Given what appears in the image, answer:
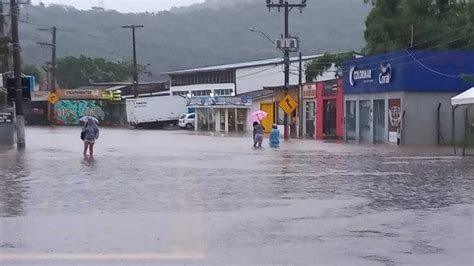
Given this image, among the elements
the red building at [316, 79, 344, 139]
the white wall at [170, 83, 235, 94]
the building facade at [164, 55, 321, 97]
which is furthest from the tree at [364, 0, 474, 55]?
the white wall at [170, 83, 235, 94]

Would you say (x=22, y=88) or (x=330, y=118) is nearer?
(x=22, y=88)

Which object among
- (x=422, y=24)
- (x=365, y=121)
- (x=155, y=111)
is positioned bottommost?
(x=365, y=121)

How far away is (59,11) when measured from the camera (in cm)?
18050

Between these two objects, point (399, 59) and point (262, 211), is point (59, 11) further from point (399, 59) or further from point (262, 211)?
point (262, 211)

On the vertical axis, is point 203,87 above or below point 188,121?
above

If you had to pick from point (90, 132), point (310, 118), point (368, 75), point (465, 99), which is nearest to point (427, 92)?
point (368, 75)

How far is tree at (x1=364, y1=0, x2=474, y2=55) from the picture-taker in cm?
5488

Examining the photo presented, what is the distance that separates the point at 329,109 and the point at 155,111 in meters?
29.7

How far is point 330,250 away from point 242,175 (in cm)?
1114

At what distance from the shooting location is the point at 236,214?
14.0 metres

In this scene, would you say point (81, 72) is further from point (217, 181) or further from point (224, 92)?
point (217, 181)

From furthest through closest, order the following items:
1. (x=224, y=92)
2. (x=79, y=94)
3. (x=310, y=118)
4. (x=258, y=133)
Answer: (x=224, y=92)
(x=79, y=94)
(x=310, y=118)
(x=258, y=133)

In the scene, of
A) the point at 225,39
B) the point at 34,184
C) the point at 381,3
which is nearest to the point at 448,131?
the point at 381,3

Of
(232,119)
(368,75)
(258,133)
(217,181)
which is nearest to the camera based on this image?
(217,181)
